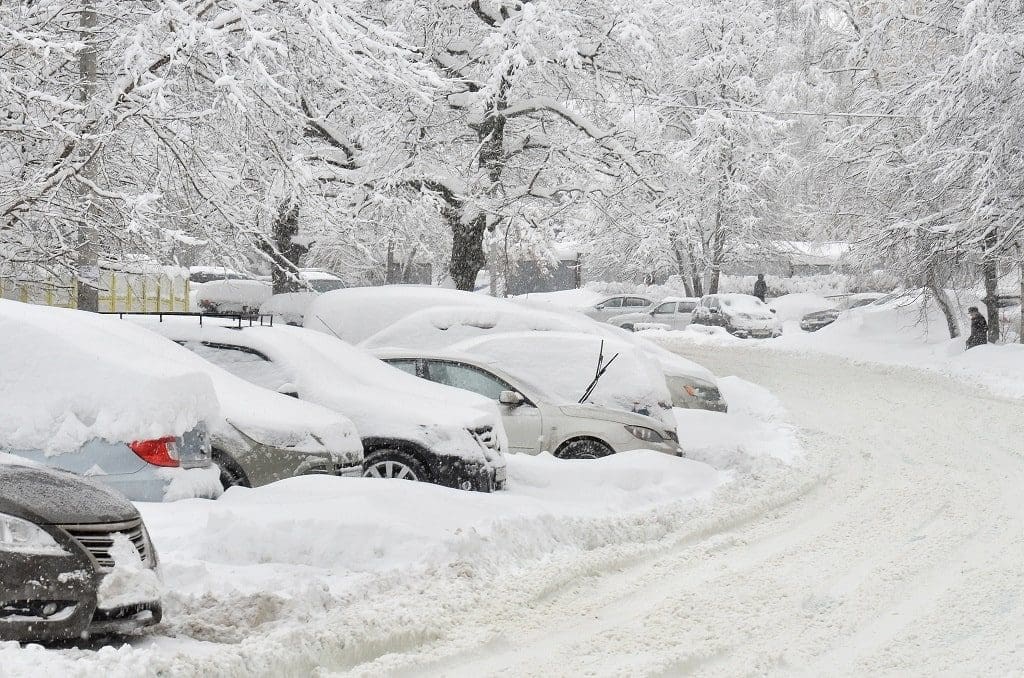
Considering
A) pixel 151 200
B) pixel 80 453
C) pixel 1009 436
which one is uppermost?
pixel 151 200

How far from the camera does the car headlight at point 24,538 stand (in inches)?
198

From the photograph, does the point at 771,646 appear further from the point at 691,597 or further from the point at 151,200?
the point at 151,200

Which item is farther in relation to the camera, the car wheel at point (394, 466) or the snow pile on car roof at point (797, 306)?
the snow pile on car roof at point (797, 306)

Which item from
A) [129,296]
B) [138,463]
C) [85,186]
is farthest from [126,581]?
[129,296]

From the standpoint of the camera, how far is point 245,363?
1049 cm

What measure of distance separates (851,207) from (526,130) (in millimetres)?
11347

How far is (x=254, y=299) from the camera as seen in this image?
882 inches

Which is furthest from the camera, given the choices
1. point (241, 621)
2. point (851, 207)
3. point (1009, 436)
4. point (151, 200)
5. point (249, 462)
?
point (851, 207)

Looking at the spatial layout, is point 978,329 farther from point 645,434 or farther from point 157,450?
point 157,450

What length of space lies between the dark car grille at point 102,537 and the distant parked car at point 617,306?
37.9 meters

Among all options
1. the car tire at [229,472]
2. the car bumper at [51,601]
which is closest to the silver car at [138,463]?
the car tire at [229,472]

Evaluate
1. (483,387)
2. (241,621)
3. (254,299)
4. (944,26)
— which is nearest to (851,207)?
(944,26)

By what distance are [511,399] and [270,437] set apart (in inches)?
144

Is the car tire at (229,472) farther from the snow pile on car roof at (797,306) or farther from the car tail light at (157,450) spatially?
the snow pile on car roof at (797,306)
